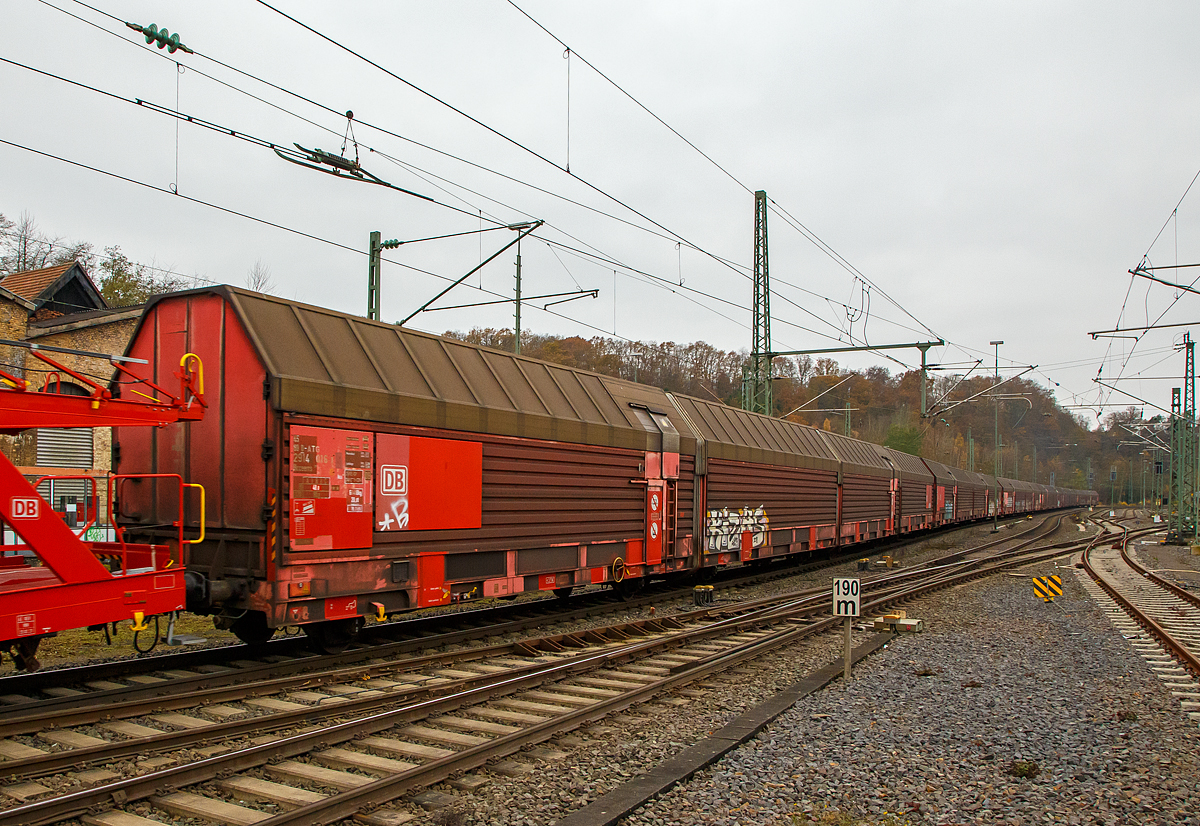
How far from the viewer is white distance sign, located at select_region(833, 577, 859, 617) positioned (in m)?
9.49

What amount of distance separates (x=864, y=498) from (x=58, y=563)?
23597 mm

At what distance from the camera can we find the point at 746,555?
57.9 feet

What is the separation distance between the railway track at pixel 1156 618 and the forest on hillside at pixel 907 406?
6.70 metres

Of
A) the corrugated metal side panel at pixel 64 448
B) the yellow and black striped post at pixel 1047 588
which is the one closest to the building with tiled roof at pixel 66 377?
the corrugated metal side panel at pixel 64 448

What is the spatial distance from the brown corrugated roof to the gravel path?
2431cm

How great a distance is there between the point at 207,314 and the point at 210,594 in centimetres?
299

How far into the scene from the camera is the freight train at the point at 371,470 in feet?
26.4

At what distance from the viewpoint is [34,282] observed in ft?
77.7

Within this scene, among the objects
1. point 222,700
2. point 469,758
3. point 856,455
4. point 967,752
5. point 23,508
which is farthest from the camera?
point 856,455

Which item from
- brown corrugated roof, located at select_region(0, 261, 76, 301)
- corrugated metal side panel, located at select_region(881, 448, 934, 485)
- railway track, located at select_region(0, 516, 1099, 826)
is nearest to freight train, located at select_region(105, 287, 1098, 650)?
railway track, located at select_region(0, 516, 1099, 826)

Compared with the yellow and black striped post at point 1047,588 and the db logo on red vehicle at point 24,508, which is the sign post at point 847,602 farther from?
the yellow and black striped post at point 1047,588

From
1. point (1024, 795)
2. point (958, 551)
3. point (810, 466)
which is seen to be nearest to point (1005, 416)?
point (958, 551)

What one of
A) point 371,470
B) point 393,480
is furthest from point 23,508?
point 393,480

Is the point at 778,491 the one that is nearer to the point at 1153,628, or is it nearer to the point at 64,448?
the point at 1153,628
